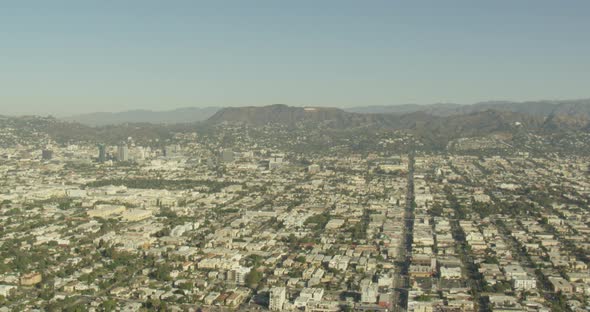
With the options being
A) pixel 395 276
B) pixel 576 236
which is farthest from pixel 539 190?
pixel 395 276

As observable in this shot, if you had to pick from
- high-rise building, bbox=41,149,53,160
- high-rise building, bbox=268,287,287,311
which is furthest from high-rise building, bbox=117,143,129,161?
high-rise building, bbox=268,287,287,311

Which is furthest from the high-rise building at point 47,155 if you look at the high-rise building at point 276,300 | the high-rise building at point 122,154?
the high-rise building at point 276,300

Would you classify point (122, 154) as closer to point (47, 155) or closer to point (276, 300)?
point (47, 155)

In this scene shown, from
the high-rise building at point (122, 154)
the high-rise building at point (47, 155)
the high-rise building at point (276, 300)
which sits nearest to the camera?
the high-rise building at point (276, 300)

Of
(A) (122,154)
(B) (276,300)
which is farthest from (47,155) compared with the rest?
(B) (276,300)

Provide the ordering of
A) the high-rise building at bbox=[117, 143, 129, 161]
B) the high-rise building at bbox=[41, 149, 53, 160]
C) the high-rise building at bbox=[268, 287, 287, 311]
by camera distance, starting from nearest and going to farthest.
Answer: the high-rise building at bbox=[268, 287, 287, 311], the high-rise building at bbox=[41, 149, 53, 160], the high-rise building at bbox=[117, 143, 129, 161]

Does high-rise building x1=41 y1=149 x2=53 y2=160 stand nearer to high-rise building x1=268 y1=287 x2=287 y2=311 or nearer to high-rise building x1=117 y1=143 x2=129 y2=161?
high-rise building x1=117 y1=143 x2=129 y2=161

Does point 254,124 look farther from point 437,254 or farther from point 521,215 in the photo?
point 437,254

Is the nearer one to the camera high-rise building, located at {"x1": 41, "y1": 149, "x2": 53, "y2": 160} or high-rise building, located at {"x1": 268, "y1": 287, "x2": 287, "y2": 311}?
high-rise building, located at {"x1": 268, "y1": 287, "x2": 287, "y2": 311}

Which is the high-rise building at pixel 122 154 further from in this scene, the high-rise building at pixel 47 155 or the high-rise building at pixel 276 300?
the high-rise building at pixel 276 300

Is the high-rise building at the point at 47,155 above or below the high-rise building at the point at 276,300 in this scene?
below

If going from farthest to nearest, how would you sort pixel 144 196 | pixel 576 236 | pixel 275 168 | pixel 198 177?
pixel 275 168
pixel 198 177
pixel 144 196
pixel 576 236
